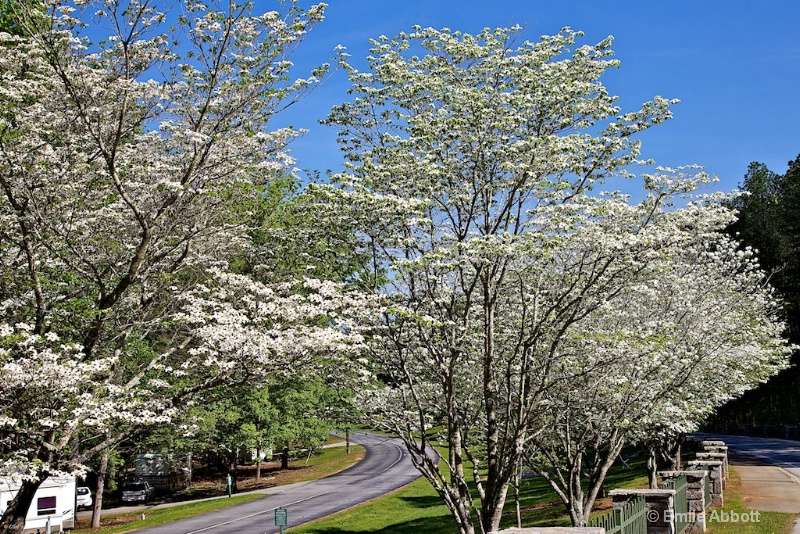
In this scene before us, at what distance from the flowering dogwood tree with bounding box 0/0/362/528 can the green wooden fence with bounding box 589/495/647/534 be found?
5151 mm

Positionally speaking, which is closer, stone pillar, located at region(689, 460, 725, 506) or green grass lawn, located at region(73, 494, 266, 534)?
stone pillar, located at region(689, 460, 725, 506)

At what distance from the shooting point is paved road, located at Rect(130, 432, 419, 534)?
98.2 ft

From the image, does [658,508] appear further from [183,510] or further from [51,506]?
[183,510]

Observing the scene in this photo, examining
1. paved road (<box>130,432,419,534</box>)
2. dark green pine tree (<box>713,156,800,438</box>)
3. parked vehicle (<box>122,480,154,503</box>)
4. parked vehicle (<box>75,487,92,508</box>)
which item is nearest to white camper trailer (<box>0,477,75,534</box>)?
paved road (<box>130,432,419,534</box>)

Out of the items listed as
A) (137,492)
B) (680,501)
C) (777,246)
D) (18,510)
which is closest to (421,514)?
(680,501)

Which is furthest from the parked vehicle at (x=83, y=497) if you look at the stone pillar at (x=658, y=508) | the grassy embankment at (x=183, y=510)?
the stone pillar at (x=658, y=508)

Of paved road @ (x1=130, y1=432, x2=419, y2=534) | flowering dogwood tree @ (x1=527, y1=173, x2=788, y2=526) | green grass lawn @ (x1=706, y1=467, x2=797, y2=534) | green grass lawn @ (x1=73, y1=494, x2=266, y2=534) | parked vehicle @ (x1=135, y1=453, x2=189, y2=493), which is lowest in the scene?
green grass lawn @ (x1=73, y1=494, x2=266, y2=534)

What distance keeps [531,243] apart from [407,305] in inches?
121

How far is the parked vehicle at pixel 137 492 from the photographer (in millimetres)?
41438

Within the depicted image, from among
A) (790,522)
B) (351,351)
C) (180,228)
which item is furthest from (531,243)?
(790,522)

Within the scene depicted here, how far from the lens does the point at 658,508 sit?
1246 centimetres

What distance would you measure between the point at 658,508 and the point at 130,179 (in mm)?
11533

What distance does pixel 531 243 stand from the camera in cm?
1131

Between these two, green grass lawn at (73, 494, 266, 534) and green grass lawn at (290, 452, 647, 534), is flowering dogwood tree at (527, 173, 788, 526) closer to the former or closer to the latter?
green grass lawn at (290, 452, 647, 534)
